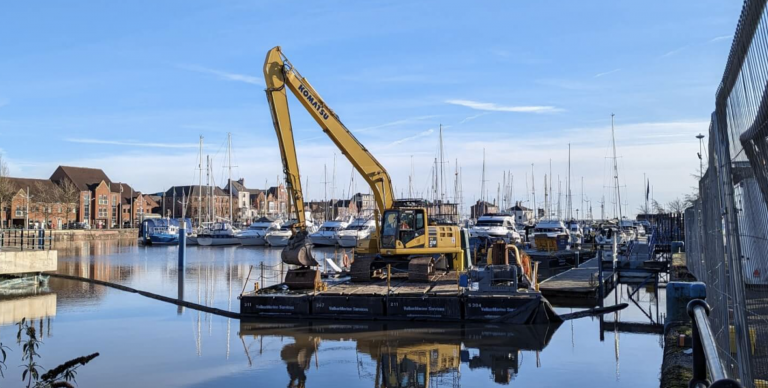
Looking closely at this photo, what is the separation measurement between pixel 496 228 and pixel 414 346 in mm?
43758

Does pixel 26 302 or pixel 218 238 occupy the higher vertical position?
pixel 218 238

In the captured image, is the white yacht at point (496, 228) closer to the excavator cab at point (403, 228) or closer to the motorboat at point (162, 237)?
the excavator cab at point (403, 228)

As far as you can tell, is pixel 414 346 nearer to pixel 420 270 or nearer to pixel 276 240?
pixel 420 270

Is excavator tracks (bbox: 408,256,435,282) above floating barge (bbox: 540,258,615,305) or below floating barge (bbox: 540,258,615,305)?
above

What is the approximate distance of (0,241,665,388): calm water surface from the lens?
611 inches

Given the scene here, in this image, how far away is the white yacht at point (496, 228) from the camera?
59.9 m

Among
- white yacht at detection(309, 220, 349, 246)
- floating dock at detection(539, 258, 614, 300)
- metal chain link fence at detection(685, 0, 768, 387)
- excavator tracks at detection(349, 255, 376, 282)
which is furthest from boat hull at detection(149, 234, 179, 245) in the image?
metal chain link fence at detection(685, 0, 768, 387)

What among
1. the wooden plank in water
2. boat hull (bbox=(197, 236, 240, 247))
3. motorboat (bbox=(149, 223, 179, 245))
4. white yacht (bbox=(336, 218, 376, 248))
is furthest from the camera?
boat hull (bbox=(197, 236, 240, 247))

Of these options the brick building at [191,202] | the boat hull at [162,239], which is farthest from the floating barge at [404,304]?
the brick building at [191,202]

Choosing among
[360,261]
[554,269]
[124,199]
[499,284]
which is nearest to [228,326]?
[360,261]

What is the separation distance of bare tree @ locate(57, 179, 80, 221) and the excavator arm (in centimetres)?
8797

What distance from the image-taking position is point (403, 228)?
25.9 m

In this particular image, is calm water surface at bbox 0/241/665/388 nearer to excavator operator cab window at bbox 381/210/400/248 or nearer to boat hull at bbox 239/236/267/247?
excavator operator cab window at bbox 381/210/400/248

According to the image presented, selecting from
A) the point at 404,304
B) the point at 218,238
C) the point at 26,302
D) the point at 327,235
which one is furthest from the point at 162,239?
the point at 404,304
